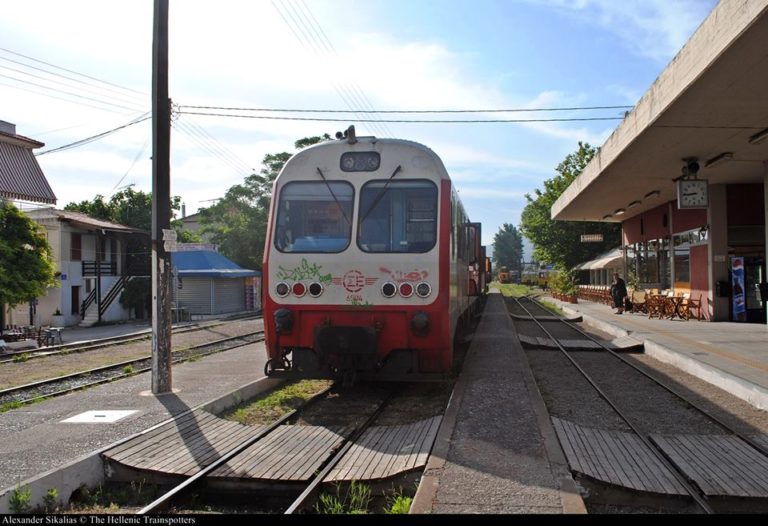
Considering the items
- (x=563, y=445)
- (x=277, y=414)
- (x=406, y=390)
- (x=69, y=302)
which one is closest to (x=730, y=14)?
(x=563, y=445)

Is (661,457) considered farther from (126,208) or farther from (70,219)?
(126,208)

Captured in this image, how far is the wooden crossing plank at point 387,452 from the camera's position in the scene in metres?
4.89

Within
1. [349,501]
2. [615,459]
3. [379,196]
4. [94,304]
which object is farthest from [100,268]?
[615,459]

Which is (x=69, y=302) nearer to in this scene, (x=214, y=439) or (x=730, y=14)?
(x=214, y=439)

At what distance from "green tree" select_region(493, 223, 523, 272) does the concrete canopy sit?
114 metres

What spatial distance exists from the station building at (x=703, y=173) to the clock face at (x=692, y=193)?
0.02 m

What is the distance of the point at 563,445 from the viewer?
545 cm

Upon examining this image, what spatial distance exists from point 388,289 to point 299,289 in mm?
1144

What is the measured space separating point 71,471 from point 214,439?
138 cm

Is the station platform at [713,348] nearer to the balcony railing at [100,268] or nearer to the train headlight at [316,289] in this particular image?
the train headlight at [316,289]

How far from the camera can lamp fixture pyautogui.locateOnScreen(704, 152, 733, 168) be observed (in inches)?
546

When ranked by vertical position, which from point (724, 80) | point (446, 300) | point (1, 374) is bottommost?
point (1, 374)

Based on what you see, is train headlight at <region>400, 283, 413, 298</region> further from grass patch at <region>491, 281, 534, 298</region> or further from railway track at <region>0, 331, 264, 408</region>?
grass patch at <region>491, 281, 534, 298</region>

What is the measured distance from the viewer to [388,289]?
7.48 metres
